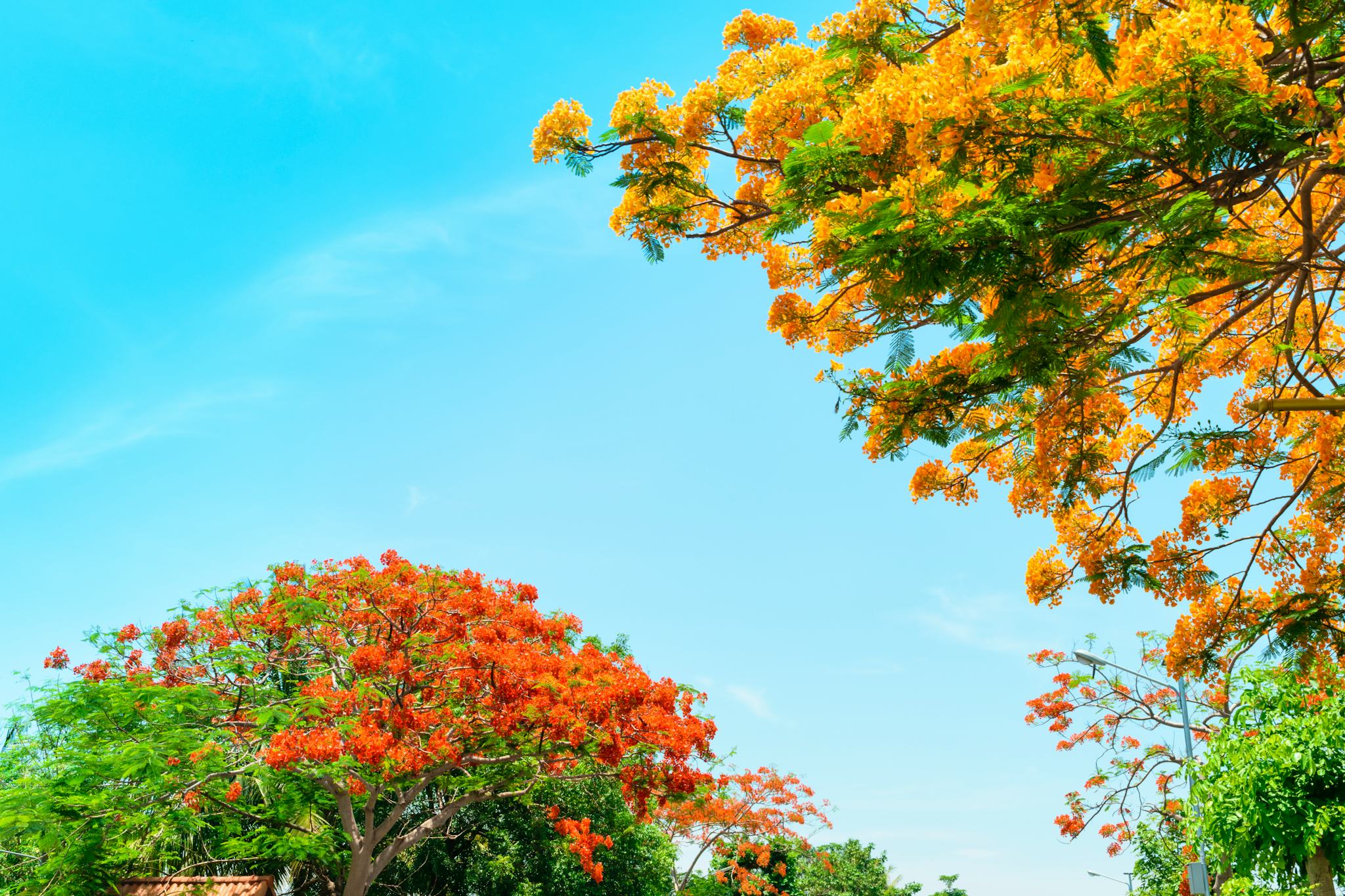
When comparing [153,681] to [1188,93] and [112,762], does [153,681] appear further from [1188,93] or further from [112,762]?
[1188,93]

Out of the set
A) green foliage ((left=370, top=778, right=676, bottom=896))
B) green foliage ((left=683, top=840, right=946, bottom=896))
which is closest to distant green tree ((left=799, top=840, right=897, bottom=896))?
green foliage ((left=683, top=840, right=946, bottom=896))

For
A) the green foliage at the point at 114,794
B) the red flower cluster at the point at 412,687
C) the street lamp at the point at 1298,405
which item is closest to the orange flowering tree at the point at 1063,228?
the street lamp at the point at 1298,405

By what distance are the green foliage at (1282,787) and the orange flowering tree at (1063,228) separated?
5.45 feet

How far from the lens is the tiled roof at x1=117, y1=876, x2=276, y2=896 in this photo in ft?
46.0

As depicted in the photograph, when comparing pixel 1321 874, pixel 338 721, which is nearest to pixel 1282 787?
pixel 1321 874

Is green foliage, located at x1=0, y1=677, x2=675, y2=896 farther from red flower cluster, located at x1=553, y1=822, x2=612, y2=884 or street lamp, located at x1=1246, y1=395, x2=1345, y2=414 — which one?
street lamp, located at x1=1246, y1=395, x2=1345, y2=414

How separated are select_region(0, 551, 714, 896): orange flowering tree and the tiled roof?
2.23 ft

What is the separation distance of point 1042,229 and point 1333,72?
1.89m

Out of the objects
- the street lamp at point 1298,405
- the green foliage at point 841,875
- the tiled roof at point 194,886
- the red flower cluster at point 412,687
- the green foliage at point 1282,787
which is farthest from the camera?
the green foliage at point 841,875

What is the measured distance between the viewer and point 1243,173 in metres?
4.45

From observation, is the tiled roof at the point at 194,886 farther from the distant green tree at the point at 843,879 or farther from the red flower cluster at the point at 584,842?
the distant green tree at the point at 843,879

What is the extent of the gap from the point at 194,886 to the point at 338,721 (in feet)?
20.2

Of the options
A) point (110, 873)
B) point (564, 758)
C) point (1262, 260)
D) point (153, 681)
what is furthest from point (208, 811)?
point (1262, 260)

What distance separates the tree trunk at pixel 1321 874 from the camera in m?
8.62
